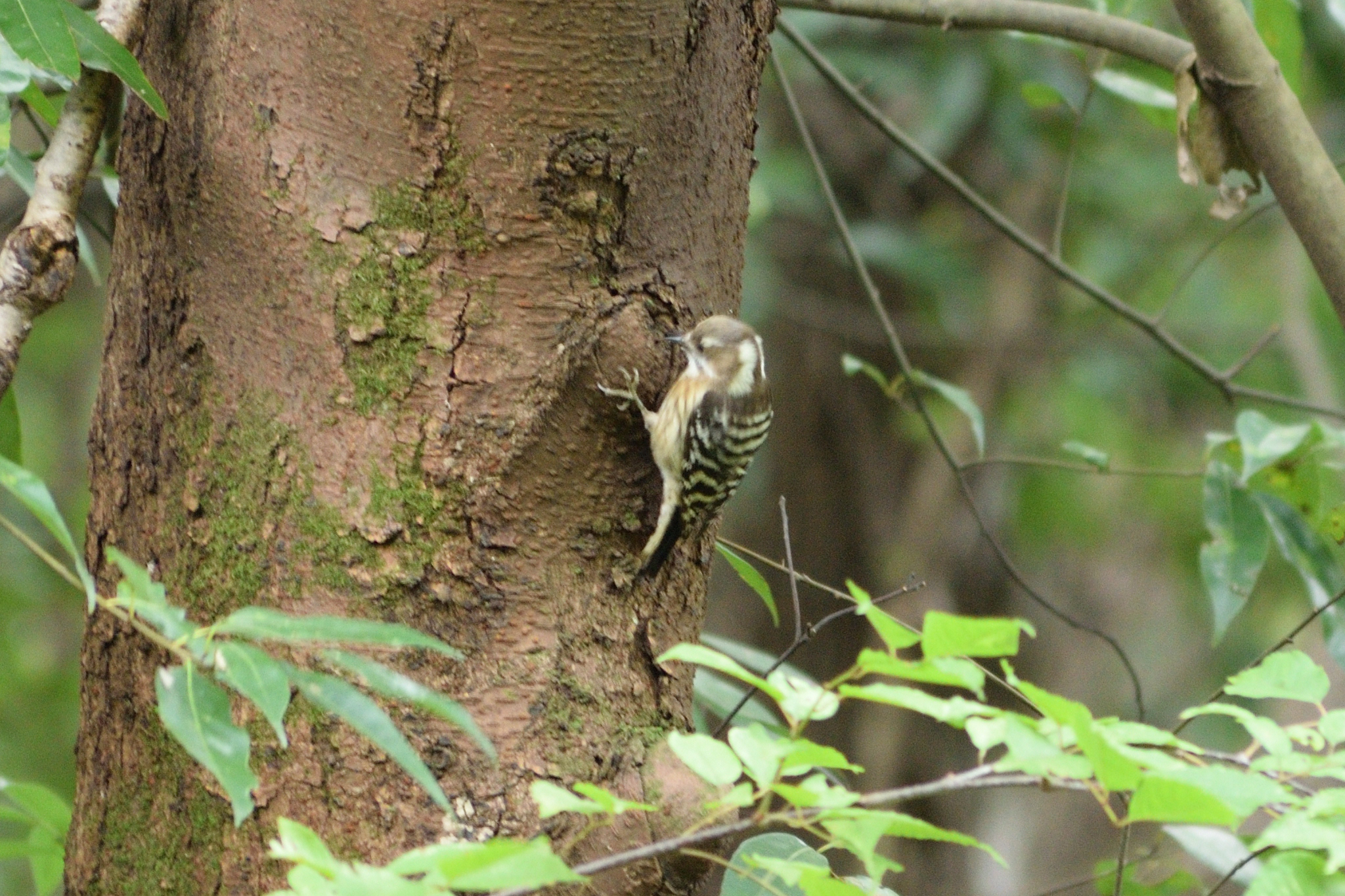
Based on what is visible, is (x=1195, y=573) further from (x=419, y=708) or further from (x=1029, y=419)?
(x=419, y=708)

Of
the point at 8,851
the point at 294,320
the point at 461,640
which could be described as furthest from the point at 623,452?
the point at 8,851

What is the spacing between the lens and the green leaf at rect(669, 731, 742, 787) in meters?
1.40

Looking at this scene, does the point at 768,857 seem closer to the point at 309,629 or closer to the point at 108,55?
the point at 309,629

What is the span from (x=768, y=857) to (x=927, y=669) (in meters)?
0.46

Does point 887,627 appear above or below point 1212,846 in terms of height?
above

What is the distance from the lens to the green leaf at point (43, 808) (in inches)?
95.8

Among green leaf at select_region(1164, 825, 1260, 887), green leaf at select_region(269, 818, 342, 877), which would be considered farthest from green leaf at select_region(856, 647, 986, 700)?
green leaf at select_region(1164, 825, 1260, 887)

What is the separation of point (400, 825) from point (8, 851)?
0.95 m

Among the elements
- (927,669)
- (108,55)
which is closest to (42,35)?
(108,55)

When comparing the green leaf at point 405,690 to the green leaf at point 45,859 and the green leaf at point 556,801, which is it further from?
the green leaf at point 45,859

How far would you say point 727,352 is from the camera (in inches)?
114

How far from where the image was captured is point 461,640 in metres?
1.97

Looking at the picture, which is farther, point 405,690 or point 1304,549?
point 1304,549

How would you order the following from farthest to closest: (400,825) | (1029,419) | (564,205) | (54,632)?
(54,632)
(1029,419)
(564,205)
(400,825)
